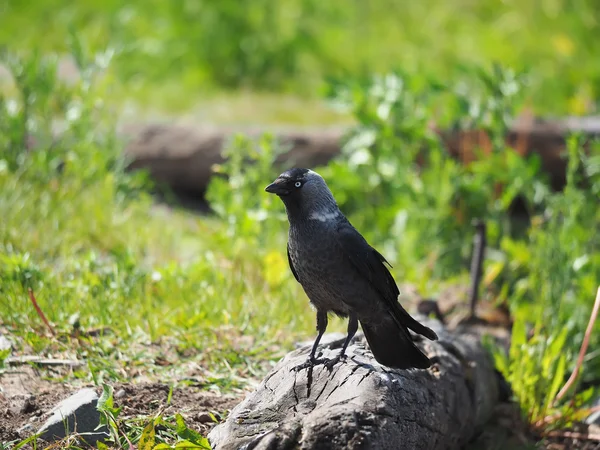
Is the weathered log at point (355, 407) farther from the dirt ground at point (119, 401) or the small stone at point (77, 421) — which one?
the small stone at point (77, 421)

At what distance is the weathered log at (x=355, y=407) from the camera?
2.55 meters

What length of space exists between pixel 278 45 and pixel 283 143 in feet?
7.76

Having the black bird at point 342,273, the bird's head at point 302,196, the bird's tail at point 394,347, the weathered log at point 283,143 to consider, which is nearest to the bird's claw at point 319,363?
the black bird at point 342,273

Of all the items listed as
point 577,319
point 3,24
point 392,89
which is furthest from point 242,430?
point 3,24

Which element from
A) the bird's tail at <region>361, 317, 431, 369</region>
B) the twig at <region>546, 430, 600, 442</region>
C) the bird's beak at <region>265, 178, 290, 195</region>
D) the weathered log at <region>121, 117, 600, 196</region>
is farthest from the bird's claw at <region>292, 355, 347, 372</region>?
the weathered log at <region>121, 117, 600, 196</region>

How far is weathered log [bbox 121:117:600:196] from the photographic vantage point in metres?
5.92

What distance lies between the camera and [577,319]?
4.21m

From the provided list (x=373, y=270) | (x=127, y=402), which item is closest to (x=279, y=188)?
(x=373, y=270)

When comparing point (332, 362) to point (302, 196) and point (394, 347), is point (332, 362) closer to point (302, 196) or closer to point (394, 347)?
point (394, 347)

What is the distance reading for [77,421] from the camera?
2803mm

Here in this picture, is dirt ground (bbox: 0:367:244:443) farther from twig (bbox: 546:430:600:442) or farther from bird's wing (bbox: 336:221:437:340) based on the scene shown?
twig (bbox: 546:430:600:442)

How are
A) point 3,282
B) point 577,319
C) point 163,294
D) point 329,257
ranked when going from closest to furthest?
point 329,257
point 3,282
point 163,294
point 577,319

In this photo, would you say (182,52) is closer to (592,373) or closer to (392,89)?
(392,89)

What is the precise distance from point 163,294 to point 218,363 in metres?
0.65
